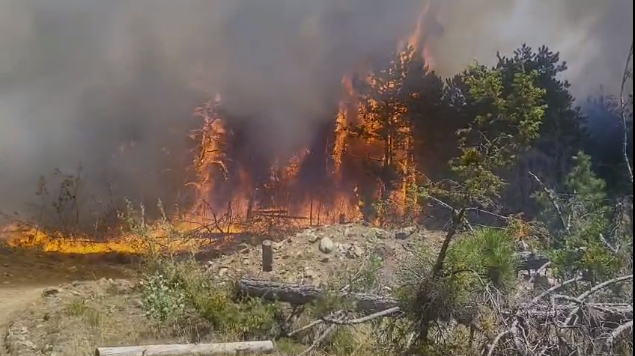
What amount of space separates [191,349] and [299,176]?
4749 millimetres

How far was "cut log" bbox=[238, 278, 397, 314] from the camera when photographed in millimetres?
5859

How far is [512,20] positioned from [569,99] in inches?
62.6

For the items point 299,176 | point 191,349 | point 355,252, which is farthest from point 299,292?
point 299,176

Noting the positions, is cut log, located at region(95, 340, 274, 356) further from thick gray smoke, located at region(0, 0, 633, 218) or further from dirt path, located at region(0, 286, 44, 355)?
thick gray smoke, located at region(0, 0, 633, 218)

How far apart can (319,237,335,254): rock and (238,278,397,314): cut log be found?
2.32m

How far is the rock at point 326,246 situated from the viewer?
8.68 metres

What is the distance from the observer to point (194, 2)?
9586mm

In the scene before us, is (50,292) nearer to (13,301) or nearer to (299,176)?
(13,301)

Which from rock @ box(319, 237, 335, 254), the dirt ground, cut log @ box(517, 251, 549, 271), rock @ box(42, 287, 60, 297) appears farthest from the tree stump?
cut log @ box(517, 251, 549, 271)

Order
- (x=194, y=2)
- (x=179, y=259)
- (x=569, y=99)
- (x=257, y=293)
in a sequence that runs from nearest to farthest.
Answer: (x=257, y=293), (x=179, y=259), (x=569, y=99), (x=194, y=2)

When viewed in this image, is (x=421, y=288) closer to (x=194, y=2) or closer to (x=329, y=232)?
(x=329, y=232)

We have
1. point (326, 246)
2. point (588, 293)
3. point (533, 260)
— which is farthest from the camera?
point (326, 246)

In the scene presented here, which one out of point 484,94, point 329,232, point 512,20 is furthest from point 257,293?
point 512,20

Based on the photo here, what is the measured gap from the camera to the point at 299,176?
984 centimetres
